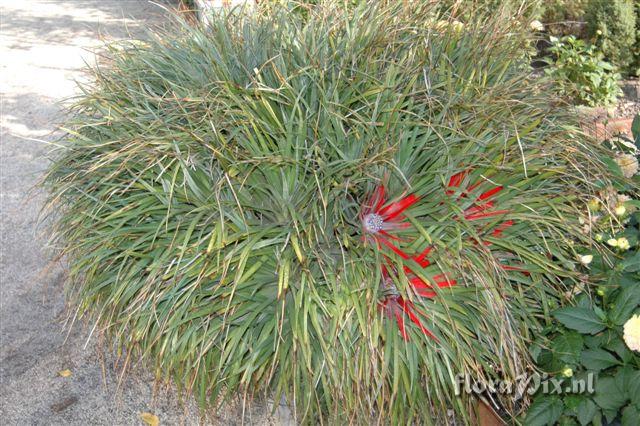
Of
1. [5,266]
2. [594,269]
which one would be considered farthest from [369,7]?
[5,266]

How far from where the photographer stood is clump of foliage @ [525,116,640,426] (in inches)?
78.0

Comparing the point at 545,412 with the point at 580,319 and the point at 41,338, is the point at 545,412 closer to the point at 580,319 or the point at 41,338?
the point at 580,319

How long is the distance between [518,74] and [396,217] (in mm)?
1100

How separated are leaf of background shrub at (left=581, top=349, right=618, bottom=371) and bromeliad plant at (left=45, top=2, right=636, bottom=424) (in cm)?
19

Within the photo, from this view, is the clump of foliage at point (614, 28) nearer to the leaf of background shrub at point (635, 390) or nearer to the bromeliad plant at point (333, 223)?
the bromeliad plant at point (333, 223)

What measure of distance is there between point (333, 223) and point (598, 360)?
3.20 feet

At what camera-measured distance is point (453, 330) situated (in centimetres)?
205

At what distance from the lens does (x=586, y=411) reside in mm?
2000

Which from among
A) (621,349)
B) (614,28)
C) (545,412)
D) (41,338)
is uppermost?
(614,28)

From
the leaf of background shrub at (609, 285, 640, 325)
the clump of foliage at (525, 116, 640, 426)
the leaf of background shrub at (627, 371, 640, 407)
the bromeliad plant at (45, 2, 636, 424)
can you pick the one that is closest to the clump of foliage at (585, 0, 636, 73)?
the bromeliad plant at (45, 2, 636, 424)

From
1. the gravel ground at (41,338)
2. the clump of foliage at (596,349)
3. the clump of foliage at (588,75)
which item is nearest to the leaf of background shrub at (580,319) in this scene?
the clump of foliage at (596,349)

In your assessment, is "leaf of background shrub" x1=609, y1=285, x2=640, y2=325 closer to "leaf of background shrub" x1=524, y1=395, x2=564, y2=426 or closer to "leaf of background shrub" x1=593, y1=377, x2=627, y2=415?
"leaf of background shrub" x1=593, y1=377, x2=627, y2=415

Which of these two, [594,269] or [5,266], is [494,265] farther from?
[5,266]

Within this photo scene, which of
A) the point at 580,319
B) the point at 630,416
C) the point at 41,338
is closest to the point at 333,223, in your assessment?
the point at 580,319
